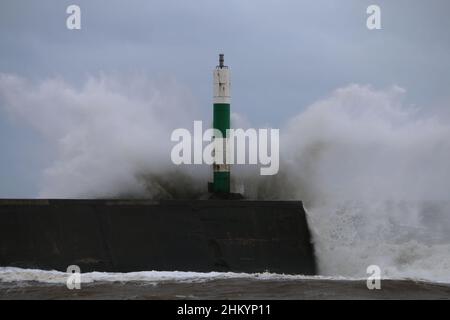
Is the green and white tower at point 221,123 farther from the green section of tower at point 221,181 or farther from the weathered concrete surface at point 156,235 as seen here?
the weathered concrete surface at point 156,235

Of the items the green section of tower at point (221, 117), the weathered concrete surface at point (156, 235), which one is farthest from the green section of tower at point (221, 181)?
the weathered concrete surface at point (156, 235)

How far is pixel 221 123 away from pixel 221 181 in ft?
3.85

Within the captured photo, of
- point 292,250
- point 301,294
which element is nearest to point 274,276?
point 292,250

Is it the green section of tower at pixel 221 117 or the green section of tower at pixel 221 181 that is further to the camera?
the green section of tower at pixel 221 181

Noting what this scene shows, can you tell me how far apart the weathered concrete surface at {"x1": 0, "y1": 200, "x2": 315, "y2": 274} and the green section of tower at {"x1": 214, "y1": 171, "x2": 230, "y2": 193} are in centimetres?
213

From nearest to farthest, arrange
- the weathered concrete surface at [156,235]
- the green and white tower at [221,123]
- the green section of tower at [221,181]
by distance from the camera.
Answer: the weathered concrete surface at [156,235] < the green and white tower at [221,123] < the green section of tower at [221,181]

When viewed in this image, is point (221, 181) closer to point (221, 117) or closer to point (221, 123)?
point (221, 123)

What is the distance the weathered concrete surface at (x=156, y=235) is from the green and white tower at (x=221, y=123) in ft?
7.06

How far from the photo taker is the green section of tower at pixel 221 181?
18250 mm

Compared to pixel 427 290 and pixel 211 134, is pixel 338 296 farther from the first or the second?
pixel 211 134

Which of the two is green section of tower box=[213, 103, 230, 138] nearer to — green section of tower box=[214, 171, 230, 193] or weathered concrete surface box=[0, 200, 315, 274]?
green section of tower box=[214, 171, 230, 193]

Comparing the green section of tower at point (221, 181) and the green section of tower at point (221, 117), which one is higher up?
the green section of tower at point (221, 117)

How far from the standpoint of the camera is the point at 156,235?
15.8m
